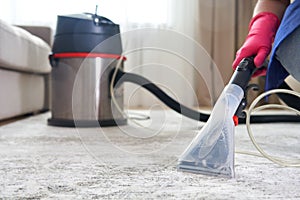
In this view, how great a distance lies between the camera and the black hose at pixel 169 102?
3.42ft

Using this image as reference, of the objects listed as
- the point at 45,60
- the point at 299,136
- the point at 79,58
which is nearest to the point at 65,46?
the point at 79,58

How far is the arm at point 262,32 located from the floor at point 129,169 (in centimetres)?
21

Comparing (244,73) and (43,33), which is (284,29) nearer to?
(244,73)

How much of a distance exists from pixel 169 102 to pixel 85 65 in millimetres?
334

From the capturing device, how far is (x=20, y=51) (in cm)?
147

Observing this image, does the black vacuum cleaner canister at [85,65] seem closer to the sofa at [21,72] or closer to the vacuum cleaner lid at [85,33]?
the vacuum cleaner lid at [85,33]

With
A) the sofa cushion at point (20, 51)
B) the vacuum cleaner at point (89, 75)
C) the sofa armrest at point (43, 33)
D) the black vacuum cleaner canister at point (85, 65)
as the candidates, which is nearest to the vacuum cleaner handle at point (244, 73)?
the vacuum cleaner at point (89, 75)

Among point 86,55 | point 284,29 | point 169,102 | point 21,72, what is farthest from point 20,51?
point 284,29

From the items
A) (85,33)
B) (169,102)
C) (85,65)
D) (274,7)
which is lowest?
(169,102)

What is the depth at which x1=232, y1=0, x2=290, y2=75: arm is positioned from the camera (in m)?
0.87

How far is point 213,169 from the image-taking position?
2.05 ft

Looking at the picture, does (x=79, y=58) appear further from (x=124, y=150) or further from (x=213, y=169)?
(x=213, y=169)

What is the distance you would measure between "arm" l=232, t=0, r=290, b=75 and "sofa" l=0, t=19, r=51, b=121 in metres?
0.81

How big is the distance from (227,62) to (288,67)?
2.13m
